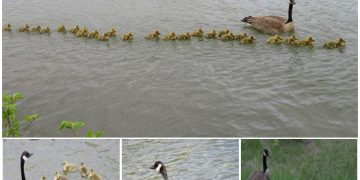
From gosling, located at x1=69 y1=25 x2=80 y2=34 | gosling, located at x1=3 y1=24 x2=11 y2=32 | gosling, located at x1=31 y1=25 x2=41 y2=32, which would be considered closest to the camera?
gosling, located at x1=69 y1=25 x2=80 y2=34

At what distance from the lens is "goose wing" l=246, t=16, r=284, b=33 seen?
9.23 meters

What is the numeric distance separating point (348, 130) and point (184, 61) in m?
2.82

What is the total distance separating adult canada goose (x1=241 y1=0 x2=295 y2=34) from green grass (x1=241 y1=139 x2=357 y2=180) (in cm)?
345

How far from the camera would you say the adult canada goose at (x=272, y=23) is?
9219mm

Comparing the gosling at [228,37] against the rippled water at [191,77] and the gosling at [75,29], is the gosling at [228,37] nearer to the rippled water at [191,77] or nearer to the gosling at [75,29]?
the rippled water at [191,77]

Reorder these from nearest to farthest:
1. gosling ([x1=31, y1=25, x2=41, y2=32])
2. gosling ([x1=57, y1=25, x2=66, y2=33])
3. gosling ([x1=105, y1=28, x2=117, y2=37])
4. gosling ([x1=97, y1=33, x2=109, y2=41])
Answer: gosling ([x1=97, y1=33, x2=109, y2=41]) < gosling ([x1=105, y1=28, x2=117, y2=37]) < gosling ([x1=57, y1=25, x2=66, y2=33]) < gosling ([x1=31, y1=25, x2=41, y2=32])

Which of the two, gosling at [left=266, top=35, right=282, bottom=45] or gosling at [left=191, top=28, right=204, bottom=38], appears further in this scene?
gosling at [left=191, top=28, right=204, bottom=38]

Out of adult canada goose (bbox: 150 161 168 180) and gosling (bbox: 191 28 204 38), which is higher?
gosling (bbox: 191 28 204 38)

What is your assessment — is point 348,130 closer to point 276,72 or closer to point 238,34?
point 276,72

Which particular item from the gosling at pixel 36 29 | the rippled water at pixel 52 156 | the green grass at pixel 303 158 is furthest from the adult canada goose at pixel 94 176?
the gosling at pixel 36 29

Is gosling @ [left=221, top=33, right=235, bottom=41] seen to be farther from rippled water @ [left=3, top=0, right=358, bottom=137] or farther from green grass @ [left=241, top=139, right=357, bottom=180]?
green grass @ [left=241, top=139, right=357, bottom=180]

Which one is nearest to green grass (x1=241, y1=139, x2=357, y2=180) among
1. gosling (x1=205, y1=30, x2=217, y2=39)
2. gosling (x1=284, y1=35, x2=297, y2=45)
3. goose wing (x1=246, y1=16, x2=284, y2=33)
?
gosling (x1=284, y1=35, x2=297, y2=45)

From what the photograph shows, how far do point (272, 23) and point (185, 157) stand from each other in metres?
4.14

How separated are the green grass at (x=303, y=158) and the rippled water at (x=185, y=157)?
0.23 meters
